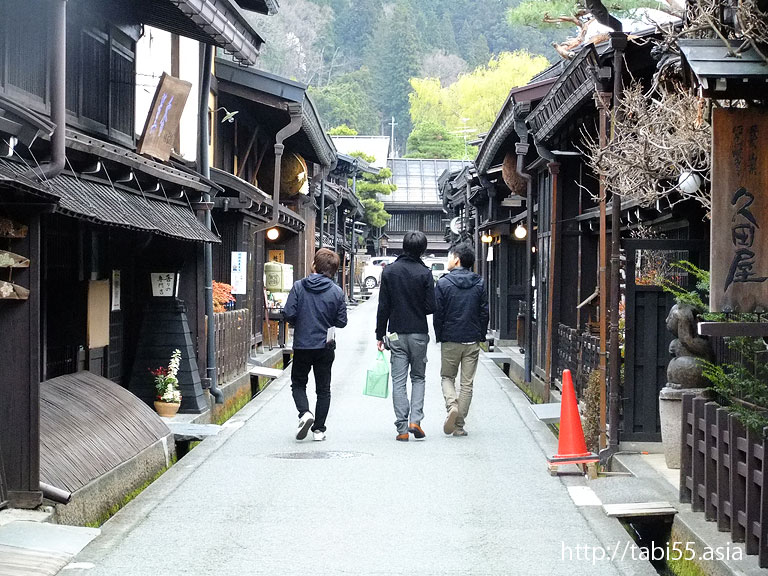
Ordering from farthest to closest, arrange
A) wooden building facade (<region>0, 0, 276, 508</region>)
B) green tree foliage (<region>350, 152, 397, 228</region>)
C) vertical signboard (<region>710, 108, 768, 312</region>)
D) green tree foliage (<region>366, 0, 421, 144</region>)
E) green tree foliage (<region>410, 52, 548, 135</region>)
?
green tree foliage (<region>366, 0, 421, 144</region>) < green tree foliage (<region>410, 52, 548, 135</region>) < green tree foliage (<region>350, 152, 397, 228</region>) < wooden building facade (<region>0, 0, 276, 508</region>) < vertical signboard (<region>710, 108, 768, 312</region>)

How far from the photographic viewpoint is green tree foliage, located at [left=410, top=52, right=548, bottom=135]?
94875mm

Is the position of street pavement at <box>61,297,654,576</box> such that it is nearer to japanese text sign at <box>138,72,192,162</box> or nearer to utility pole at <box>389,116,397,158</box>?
japanese text sign at <box>138,72,192,162</box>

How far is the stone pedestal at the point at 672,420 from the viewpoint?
962cm

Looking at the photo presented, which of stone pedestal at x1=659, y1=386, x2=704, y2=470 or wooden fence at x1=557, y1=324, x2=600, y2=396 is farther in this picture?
wooden fence at x1=557, y1=324, x2=600, y2=396

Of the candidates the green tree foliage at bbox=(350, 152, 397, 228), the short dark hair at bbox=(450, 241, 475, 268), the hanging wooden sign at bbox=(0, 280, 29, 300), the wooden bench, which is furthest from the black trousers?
the green tree foliage at bbox=(350, 152, 397, 228)

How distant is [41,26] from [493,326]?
74.2 feet

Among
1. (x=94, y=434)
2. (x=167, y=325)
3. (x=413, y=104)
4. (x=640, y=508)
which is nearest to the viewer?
(x=640, y=508)

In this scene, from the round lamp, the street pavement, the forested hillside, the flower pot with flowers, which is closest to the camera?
the street pavement

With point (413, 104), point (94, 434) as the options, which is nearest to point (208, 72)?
point (94, 434)

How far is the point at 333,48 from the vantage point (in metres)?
108

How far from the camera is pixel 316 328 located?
12.0 m

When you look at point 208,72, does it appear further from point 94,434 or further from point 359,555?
point 359,555

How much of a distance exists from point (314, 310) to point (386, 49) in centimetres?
10272

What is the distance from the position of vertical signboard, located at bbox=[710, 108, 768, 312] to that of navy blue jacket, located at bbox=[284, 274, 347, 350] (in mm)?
6528
